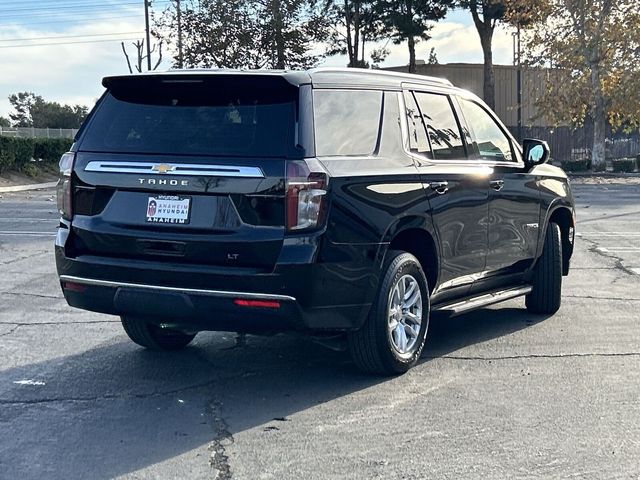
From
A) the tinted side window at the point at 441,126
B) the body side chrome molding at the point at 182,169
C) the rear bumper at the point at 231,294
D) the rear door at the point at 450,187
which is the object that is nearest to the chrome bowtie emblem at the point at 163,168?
the body side chrome molding at the point at 182,169

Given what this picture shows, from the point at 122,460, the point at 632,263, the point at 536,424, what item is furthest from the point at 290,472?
the point at 632,263

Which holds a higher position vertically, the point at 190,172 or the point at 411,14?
the point at 411,14

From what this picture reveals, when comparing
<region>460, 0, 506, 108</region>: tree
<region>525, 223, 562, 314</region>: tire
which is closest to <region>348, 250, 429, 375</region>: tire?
<region>525, 223, 562, 314</region>: tire

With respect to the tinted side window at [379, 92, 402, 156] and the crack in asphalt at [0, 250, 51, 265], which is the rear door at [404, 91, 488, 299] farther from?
the crack in asphalt at [0, 250, 51, 265]

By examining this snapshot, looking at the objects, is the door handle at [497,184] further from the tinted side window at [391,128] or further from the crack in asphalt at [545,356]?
the crack in asphalt at [545,356]

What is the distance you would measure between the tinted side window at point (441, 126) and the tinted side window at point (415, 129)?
73 mm

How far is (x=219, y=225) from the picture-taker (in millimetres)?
5137

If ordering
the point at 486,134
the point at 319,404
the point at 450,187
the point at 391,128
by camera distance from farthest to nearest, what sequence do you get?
1. the point at 486,134
2. the point at 450,187
3. the point at 391,128
4. the point at 319,404

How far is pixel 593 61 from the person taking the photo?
33719 mm

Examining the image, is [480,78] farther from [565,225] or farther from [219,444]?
[219,444]

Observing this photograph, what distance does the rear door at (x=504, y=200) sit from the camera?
7.06 m

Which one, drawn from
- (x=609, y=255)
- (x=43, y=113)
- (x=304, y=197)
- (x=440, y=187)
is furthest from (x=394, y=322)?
(x=43, y=113)

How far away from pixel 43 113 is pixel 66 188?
87028mm

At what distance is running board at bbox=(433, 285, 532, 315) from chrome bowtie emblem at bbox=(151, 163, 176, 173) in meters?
2.42
